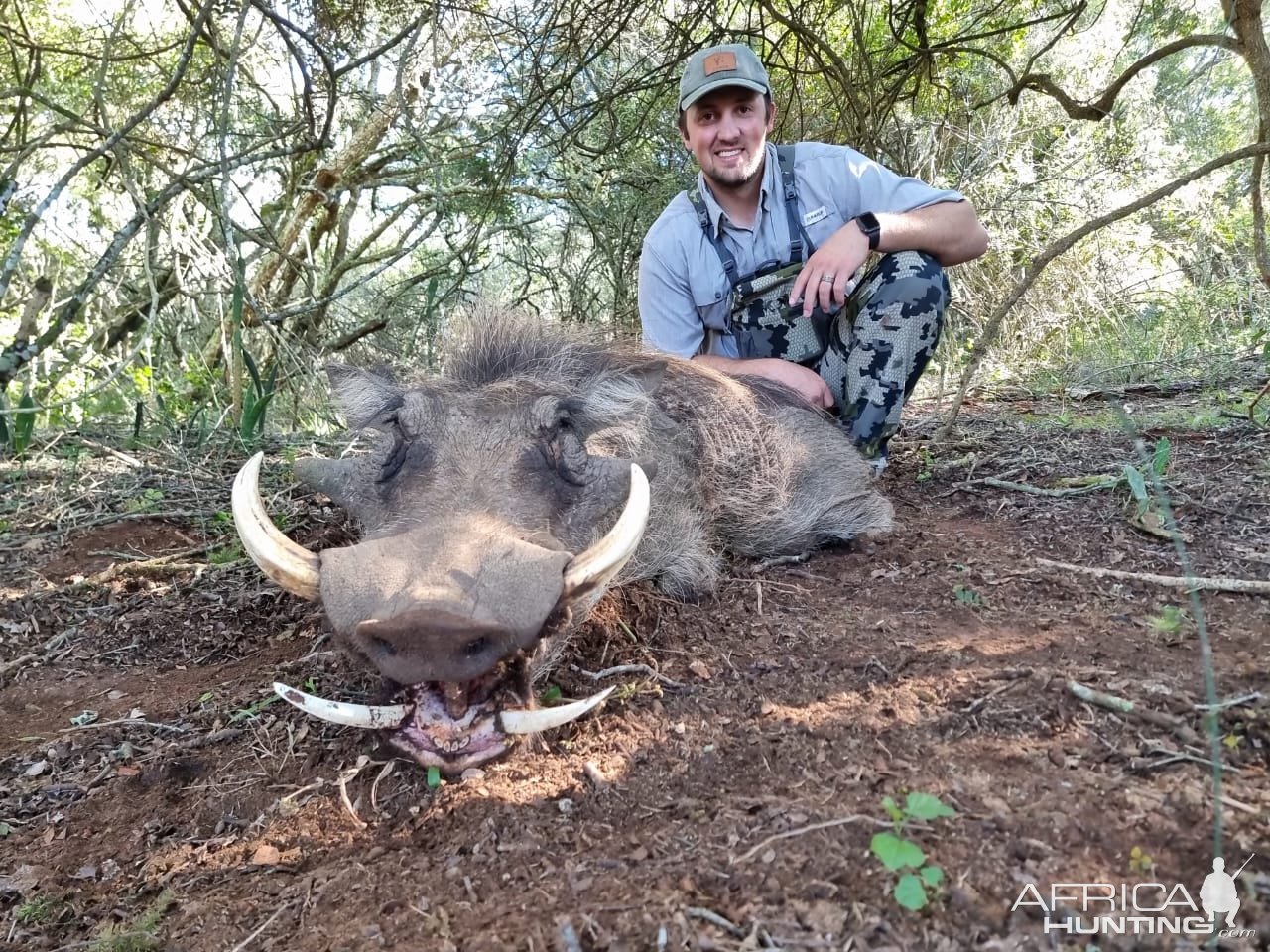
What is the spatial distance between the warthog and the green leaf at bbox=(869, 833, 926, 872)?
605 millimetres


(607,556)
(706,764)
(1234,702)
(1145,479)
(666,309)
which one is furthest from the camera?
(666,309)

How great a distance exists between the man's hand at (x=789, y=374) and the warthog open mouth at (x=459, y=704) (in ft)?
6.10

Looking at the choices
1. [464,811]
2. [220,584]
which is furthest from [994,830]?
[220,584]

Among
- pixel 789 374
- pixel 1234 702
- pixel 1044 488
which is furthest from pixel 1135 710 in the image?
pixel 789 374

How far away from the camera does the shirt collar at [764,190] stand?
3361 mm

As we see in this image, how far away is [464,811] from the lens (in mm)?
1408

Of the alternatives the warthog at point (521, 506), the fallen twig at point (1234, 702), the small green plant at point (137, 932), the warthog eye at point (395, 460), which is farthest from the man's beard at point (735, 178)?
the small green plant at point (137, 932)

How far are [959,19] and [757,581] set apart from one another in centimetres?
471

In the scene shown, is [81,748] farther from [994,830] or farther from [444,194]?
[444,194]

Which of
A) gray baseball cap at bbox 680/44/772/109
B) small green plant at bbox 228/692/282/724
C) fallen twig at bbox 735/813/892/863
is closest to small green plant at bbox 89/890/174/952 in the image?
small green plant at bbox 228/692/282/724

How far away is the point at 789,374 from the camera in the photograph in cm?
332

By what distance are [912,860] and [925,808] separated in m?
0.10

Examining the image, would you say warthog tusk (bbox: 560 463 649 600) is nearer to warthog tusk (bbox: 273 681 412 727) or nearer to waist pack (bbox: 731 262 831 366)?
warthog tusk (bbox: 273 681 412 727)

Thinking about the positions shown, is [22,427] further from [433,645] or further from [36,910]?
[433,645]
